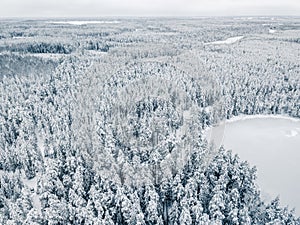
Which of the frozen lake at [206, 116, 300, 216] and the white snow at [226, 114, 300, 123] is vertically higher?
the white snow at [226, 114, 300, 123]

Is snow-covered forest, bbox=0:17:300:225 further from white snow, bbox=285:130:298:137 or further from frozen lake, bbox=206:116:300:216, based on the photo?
white snow, bbox=285:130:298:137

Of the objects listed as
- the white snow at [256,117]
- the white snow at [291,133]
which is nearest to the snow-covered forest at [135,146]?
the white snow at [256,117]

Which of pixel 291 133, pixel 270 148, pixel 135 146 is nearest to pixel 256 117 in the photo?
pixel 291 133

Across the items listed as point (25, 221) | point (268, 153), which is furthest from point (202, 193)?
point (268, 153)

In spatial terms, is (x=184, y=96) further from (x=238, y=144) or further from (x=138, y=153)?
(x=138, y=153)

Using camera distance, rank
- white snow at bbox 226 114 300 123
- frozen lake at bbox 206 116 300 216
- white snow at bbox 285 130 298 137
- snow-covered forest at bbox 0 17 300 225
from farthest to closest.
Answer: white snow at bbox 226 114 300 123 → white snow at bbox 285 130 298 137 → frozen lake at bbox 206 116 300 216 → snow-covered forest at bbox 0 17 300 225

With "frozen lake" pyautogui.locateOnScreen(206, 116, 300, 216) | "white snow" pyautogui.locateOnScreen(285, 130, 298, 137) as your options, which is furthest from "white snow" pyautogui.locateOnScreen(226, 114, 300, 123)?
"white snow" pyautogui.locateOnScreen(285, 130, 298, 137)

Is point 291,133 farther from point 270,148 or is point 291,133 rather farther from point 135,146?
point 135,146
